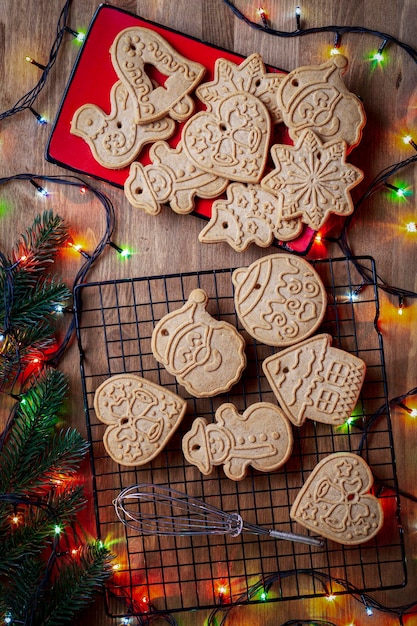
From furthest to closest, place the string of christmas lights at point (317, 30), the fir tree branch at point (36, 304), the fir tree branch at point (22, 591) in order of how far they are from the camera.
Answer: the string of christmas lights at point (317, 30), the fir tree branch at point (36, 304), the fir tree branch at point (22, 591)

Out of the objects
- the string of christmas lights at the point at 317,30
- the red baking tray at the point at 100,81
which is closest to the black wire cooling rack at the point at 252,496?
the red baking tray at the point at 100,81

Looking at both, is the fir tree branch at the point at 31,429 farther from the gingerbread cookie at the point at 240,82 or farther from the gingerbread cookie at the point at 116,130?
the gingerbread cookie at the point at 240,82

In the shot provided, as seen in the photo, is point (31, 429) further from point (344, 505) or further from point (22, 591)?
point (344, 505)

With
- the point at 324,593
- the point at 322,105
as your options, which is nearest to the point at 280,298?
the point at 322,105

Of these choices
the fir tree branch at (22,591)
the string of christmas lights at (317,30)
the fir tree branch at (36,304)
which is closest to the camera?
the fir tree branch at (22,591)

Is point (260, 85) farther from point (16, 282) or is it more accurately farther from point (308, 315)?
point (16, 282)

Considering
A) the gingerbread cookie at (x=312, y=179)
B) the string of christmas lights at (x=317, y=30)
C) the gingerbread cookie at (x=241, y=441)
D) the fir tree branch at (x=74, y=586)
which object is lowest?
the fir tree branch at (x=74, y=586)
